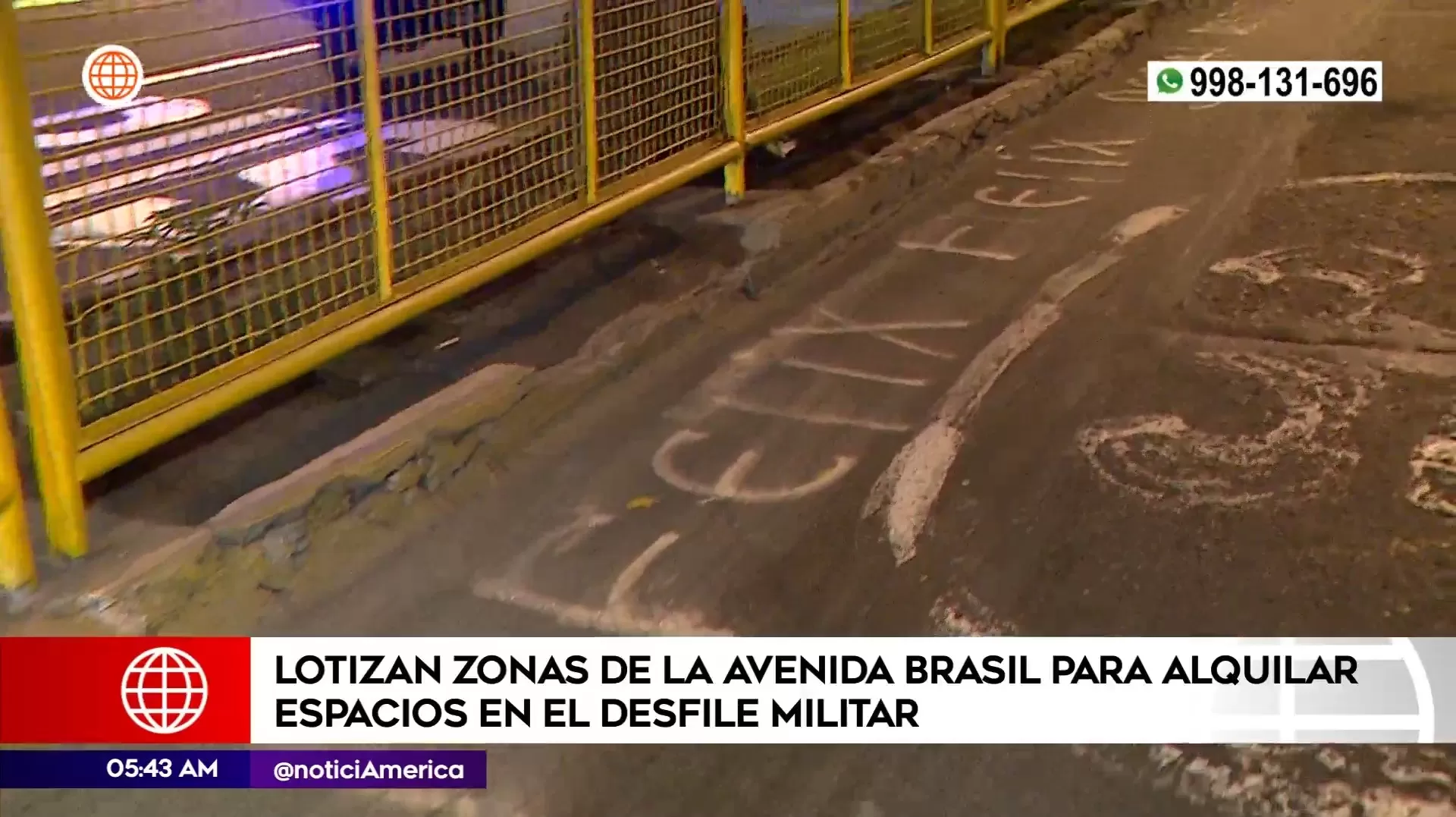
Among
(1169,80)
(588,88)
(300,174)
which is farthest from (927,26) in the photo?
(300,174)

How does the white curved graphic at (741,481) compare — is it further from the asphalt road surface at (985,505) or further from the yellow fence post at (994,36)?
the yellow fence post at (994,36)

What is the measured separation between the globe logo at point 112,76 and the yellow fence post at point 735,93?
2.39 metres

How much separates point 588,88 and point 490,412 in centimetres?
126

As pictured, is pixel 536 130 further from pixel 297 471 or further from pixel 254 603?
pixel 254 603

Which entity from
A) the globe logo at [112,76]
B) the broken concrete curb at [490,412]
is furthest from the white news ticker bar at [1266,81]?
the globe logo at [112,76]

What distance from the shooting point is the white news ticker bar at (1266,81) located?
8.19 m

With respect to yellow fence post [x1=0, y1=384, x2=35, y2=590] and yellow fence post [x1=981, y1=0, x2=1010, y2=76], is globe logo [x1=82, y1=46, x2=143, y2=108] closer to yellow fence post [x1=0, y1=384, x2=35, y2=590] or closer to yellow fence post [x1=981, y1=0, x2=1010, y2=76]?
yellow fence post [x1=0, y1=384, x2=35, y2=590]

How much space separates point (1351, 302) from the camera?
15.5 ft

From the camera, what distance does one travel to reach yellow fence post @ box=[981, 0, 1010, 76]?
7.90m

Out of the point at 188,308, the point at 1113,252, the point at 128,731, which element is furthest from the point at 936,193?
the point at 128,731

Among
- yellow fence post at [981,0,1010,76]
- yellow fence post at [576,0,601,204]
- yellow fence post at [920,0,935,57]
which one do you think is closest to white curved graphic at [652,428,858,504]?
yellow fence post at [576,0,601,204]

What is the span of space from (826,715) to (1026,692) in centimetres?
42

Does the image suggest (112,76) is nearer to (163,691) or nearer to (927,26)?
(163,691)

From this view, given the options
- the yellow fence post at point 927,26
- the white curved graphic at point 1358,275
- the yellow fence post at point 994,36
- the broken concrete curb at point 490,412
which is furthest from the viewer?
the yellow fence post at point 994,36
